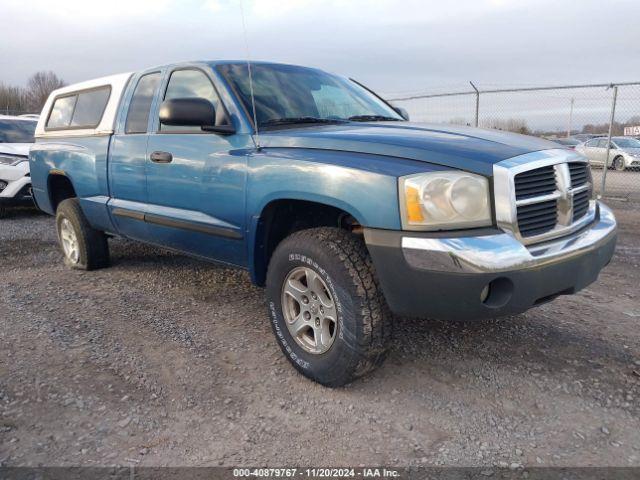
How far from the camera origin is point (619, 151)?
1823 centimetres

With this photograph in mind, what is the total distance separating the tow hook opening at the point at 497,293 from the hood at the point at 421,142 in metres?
0.50

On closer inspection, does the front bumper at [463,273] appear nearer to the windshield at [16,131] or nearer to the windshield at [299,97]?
the windshield at [299,97]

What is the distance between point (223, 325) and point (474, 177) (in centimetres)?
214

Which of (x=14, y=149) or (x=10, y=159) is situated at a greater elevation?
(x=14, y=149)

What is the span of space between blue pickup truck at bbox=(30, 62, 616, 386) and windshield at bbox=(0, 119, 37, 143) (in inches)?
222

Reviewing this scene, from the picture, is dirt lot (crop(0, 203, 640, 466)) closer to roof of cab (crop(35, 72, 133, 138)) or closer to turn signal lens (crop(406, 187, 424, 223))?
turn signal lens (crop(406, 187, 424, 223))

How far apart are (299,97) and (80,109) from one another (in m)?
2.64

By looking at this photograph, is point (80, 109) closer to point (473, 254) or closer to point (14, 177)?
point (14, 177)

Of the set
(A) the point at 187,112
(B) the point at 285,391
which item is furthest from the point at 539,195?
(A) the point at 187,112

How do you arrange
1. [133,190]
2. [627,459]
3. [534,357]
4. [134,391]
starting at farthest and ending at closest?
[133,190]
[534,357]
[134,391]
[627,459]

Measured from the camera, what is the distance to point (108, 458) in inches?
90.0

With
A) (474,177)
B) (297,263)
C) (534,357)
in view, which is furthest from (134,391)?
(534,357)

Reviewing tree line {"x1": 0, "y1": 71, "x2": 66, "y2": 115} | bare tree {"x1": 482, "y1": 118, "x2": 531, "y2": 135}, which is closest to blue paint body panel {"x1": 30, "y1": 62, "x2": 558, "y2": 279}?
bare tree {"x1": 482, "y1": 118, "x2": 531, "y2": 135}

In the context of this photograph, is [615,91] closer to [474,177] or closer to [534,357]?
[534,357]
